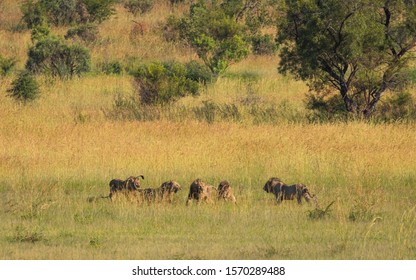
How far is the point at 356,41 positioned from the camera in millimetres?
20484

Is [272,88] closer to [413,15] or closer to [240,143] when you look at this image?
[413,15]

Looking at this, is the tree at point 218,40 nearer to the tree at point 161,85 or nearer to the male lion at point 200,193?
the tree at point 161,85

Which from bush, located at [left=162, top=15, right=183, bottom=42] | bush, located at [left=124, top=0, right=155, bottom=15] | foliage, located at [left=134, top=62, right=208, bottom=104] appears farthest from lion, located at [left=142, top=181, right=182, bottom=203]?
bush, located at [left=124, top=0, right=155, bottom=15]

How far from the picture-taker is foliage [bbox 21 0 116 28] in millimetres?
40906

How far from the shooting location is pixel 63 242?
9.71 metres

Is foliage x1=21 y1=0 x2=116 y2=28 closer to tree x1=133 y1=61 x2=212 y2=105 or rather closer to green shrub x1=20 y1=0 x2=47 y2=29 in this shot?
green shrub x1=20 y1=0 x2=47 y2=29

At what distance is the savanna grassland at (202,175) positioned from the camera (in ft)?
31.4

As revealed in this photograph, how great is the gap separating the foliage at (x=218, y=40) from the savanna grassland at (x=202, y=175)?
338 cm

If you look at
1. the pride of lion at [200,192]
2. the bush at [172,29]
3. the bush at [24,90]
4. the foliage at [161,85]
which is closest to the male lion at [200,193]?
the pride of lion at [200,192]

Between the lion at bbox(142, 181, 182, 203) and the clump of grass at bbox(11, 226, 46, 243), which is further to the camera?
the lion at bbox(142, 181, 182, 203)

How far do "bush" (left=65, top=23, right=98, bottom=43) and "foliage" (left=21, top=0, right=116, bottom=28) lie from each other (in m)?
2.59

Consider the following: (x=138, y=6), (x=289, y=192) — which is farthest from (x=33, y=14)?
(x=289, y=192)

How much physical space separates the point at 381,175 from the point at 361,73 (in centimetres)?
707

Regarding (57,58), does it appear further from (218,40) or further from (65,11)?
(65,11)
